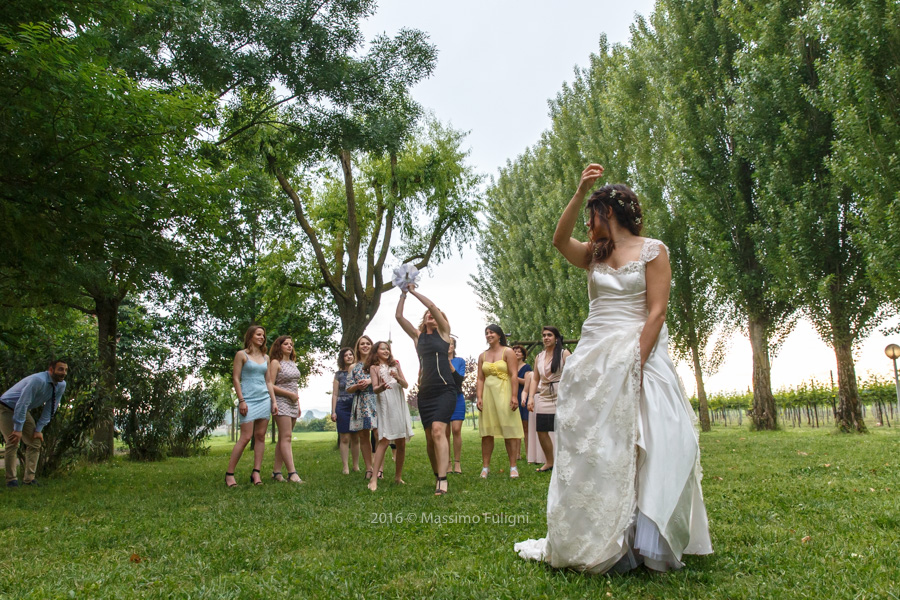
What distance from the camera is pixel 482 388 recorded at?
9.61 metres

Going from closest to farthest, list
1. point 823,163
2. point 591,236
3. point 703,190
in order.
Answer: point 591,236 → point 823,163 → point 703,190

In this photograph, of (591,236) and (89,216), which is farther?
(89,216)

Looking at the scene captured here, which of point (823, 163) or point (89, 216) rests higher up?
point (823, 163)

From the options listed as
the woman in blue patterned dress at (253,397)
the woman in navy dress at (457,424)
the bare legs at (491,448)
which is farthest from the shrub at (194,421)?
the bare legs at (491,448)

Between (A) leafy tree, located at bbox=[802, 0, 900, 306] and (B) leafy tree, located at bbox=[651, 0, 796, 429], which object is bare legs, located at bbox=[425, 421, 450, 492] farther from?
(B) leafy tree, located at bbox=[651, 0, 796, 429]

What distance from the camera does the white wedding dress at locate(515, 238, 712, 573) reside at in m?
3.44

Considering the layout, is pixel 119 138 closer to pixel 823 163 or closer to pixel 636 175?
pixel 823 163

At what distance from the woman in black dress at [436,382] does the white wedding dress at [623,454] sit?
127 inches

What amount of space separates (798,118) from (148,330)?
2638 cm

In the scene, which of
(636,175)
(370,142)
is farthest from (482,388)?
(636,175)

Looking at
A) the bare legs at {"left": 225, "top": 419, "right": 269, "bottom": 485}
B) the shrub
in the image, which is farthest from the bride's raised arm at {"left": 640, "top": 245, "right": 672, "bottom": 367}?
the shrub

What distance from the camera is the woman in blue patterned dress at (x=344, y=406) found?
34.9 feet

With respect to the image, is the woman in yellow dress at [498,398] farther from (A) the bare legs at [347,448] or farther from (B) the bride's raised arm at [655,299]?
(B) the bride's raised arm at [655,299]

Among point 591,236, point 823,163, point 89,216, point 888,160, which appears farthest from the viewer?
point 823,163
